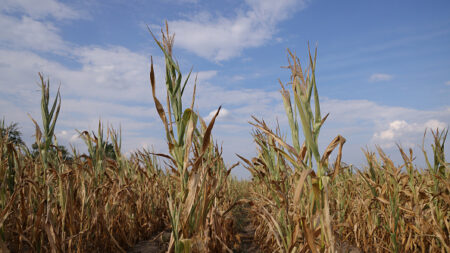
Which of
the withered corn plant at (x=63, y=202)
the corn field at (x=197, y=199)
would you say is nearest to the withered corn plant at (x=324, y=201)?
the corn field at (x=197, y=199)

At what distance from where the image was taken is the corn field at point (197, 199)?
173cm

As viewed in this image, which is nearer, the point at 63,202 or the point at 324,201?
the point at 324,201

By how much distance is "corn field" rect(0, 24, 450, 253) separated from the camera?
1729 millimetres

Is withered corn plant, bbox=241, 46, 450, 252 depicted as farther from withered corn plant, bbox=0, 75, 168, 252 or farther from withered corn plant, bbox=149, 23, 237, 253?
withered corn plant, bbox=0, 75, 168, 252

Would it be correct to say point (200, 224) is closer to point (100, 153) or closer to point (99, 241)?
point (99, 241)

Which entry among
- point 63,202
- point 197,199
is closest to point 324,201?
point 197,199

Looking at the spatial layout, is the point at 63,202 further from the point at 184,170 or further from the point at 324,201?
the point at 324,201

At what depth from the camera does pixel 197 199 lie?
6.21ft

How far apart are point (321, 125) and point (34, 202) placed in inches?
106

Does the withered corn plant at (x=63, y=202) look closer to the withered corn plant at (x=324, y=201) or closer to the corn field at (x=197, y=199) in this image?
the corn field at (x=197, y=199)

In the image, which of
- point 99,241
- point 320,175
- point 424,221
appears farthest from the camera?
point 99,241

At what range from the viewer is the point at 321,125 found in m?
1.67

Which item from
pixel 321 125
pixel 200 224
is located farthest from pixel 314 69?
pixel 200 224

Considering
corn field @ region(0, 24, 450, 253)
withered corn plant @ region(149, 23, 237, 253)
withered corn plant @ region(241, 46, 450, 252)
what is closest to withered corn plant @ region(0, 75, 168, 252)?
corn field @ region(0, 24, 450, 253)
